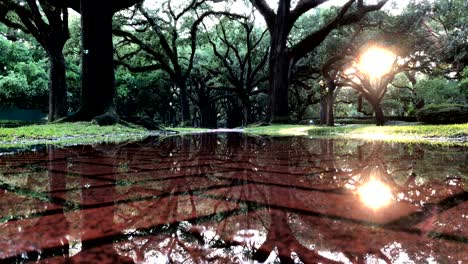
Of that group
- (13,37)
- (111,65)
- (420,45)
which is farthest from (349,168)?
(13,37)

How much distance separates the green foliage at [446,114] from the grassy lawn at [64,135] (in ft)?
34.4

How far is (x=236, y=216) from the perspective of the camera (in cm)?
202

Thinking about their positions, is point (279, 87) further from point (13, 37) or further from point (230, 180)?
point (13, 37)

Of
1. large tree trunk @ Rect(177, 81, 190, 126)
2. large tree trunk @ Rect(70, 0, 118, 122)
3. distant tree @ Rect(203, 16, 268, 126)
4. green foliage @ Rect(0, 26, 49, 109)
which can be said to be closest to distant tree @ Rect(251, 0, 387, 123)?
distant tree @ Rect(203, 16, 268, 126)

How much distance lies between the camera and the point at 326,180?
10.3 feet

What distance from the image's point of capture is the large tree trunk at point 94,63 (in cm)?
1299

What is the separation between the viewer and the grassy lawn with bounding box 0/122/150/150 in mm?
8116

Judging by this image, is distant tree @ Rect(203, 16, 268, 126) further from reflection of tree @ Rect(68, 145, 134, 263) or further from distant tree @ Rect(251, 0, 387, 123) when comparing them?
reflection of tree @ Rect(68, 145, 134, 263)

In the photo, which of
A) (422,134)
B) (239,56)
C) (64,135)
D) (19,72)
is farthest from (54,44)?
(422,134)

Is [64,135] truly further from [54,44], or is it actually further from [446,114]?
[446,114]

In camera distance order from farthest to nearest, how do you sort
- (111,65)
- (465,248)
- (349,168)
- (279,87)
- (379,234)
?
(279,87)
(111,65)
(349,168)
(379,234)
(465,248)

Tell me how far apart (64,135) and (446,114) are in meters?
12.5

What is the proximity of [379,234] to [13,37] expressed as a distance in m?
27.0

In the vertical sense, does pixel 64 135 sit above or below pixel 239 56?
below
